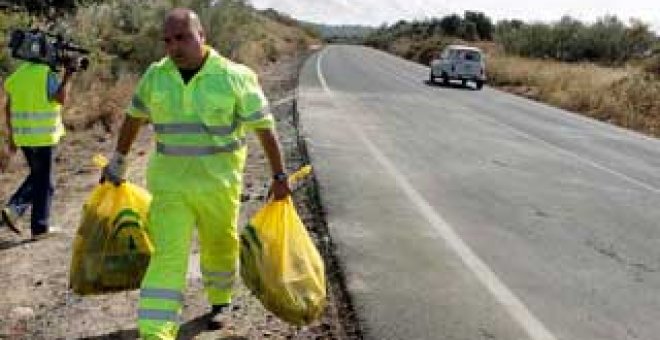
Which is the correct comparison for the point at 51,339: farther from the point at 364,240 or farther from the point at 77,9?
the point at 77,9

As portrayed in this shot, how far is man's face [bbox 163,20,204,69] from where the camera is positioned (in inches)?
184

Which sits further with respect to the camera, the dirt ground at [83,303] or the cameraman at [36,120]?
the cameraman at [36,120]

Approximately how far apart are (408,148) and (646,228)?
5119 mm

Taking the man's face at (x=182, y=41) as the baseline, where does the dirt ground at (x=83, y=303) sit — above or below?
below

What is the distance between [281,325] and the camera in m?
5.62

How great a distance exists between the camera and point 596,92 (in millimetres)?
31312

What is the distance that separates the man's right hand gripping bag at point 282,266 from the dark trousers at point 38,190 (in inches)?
115

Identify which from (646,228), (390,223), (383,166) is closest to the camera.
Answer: (390,223)

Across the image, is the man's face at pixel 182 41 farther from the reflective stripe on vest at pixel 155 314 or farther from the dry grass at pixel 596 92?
the dry grass at pixel 596 92

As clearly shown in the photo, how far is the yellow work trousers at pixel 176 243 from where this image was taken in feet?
15.2

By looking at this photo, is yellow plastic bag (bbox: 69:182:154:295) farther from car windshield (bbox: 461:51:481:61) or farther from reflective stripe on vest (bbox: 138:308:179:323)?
car windshield (bbox: 461:51:481:61)

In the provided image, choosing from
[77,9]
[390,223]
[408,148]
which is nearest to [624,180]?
[408,148]

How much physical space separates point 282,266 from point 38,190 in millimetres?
3364

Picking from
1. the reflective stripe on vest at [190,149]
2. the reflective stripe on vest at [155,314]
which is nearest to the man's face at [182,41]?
the reflective stripe on vest at [190,149]
